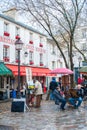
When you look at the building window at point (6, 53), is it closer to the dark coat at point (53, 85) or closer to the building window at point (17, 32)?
the building window at point (17, 32)

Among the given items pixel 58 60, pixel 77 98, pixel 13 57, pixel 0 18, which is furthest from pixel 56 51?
pixel 77 98

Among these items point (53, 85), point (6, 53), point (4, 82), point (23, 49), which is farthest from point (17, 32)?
point (53, 85)

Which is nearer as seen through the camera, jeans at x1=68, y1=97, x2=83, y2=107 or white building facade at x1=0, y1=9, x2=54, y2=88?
jeans at x1=68, y1=97, x2=83, y2=107


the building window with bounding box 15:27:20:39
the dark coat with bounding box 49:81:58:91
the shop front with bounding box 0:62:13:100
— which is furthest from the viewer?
the building window with bounding box 15:27:20:39

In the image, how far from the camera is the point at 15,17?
3219 cm

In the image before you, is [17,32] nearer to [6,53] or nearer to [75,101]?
[6,53]

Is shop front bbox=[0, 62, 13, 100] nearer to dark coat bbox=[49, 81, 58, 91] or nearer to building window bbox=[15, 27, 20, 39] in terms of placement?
building window bbox=[15, 27, 20, 39]

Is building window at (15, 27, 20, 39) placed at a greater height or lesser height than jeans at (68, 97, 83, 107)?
greater

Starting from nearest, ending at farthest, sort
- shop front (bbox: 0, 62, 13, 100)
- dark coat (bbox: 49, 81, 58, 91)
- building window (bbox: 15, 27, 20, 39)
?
1. dark coat (bbox: 49, 81, 58, 91)
2. shop front (bbox: 0, 62, 13, 100)
3. building window (bbox: 15, 27, 20, 39)

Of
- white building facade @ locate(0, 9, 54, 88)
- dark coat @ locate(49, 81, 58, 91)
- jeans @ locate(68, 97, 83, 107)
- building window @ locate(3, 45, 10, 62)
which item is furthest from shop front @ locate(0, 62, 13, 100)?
jeans @ locate(68, 97, 83, 107)

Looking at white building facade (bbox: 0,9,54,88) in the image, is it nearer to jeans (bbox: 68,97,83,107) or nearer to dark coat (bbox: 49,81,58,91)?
dark coat (bbox: 49,81,58,91)

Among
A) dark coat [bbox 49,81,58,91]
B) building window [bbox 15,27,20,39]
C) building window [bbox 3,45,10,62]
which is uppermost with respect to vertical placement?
building window [bbox 15,27,20,39]

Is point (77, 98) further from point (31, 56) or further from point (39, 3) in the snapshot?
point (31, 56)

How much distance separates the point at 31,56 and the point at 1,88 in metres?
7.64
